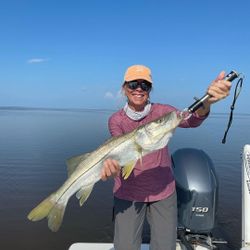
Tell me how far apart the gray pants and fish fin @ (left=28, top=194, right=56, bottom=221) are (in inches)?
35.3

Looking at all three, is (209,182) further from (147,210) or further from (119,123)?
(119,123)

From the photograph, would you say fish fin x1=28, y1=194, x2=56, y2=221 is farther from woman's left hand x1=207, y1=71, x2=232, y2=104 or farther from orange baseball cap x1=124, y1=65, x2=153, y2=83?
woman's left hand x1=207, y1=71, x2=232, y2=104

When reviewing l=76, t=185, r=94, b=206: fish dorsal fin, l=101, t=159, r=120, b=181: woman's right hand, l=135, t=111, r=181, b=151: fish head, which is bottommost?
l=76, t=185, r=94, b=206: fish dorsal fin

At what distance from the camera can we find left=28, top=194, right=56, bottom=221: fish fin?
4245mm

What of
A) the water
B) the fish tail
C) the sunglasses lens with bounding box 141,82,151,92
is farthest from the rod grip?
the water

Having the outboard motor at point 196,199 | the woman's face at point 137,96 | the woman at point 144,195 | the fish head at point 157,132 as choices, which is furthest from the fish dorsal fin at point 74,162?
the outboard motor at point 196,199

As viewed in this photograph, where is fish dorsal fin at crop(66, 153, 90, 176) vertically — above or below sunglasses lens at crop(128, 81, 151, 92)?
below

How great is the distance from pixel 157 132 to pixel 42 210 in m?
1.64

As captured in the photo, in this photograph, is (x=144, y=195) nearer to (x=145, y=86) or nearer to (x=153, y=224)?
(x=153, y=224)

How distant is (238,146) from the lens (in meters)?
21.0

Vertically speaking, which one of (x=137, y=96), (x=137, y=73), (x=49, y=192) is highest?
(x=137, y=73)

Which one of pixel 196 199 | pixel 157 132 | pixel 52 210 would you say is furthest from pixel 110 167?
pixel 196 199

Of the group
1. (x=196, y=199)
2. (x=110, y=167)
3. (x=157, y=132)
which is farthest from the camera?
(x=196, y=199)

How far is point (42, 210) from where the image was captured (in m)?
4.29
